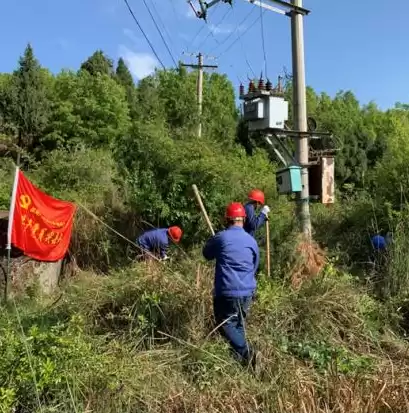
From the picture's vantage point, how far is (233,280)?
5613mm

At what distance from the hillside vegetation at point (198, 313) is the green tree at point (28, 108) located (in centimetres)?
2189

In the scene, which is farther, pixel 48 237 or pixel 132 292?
pixel 48 237

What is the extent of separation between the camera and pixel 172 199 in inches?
432

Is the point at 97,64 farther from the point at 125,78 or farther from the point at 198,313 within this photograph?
the point at 198,313

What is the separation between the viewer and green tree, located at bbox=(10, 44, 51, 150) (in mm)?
33625

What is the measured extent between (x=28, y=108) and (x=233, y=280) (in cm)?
3096

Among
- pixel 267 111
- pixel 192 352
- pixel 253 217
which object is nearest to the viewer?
pixel 192 352

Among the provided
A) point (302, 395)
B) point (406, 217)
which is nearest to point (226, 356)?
point (302, 395)

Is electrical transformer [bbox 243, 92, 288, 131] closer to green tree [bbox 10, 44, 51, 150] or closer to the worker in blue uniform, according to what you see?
the worker in blue uniform

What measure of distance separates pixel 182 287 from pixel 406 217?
370 centimetres

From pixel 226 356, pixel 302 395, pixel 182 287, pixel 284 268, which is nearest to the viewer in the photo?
pixel 302 395

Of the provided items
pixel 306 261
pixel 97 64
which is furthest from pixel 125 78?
pixel 306 261

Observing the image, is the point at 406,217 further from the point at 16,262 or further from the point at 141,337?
the point at 16,262

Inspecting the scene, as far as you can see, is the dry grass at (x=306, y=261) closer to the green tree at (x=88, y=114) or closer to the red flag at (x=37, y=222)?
the red flag at (x=37, y=222)
